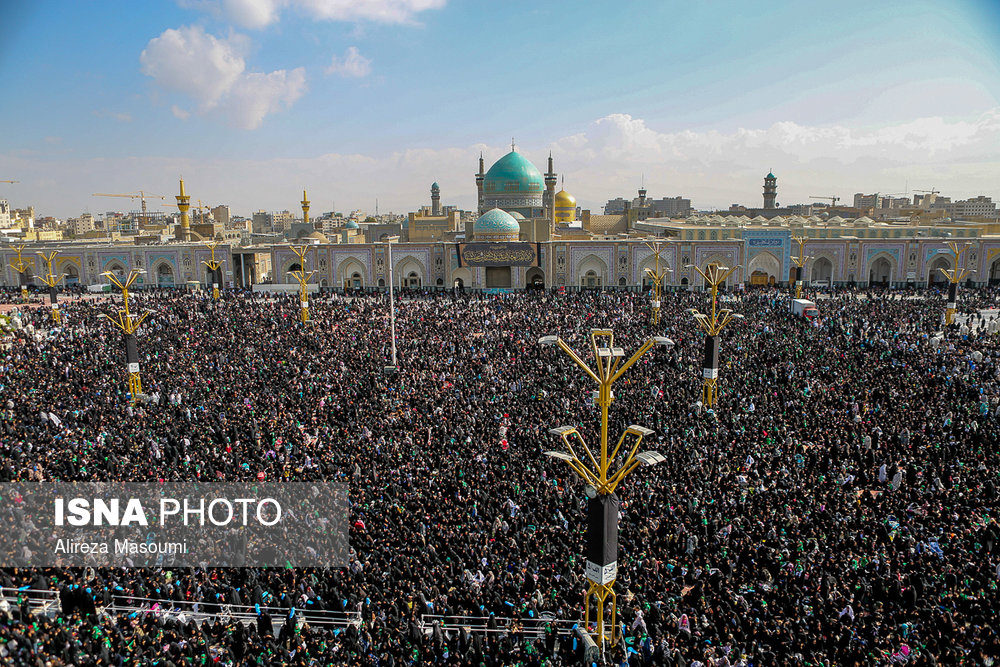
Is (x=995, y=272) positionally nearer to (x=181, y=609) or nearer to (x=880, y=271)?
(x=880, y=271)

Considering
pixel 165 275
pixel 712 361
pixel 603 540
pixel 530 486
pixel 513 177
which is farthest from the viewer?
pixel 513 177

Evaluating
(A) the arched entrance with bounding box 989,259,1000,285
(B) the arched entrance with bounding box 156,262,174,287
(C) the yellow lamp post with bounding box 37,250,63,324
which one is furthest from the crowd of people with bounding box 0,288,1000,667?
(A) the arched entrance with bounding box 989,259,1000,285

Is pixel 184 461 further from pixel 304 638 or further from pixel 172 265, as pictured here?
pixel 172 265

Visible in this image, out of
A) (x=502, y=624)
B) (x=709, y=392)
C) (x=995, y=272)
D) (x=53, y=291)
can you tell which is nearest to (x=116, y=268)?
(x=53, y=291)

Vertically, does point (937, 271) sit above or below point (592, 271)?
below

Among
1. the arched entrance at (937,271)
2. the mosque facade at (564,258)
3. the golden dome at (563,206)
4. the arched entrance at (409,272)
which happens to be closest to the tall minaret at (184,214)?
the mosque facade at (564,258)
